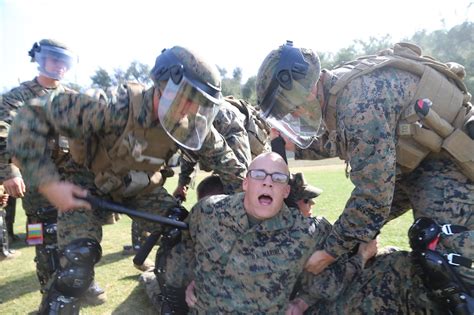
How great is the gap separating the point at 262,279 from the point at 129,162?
1.19m

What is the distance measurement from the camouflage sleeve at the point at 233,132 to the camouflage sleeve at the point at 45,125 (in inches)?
52.9

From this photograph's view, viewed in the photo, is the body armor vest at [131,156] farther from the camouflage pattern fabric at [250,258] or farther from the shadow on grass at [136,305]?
the shadow on grass at [136,305]

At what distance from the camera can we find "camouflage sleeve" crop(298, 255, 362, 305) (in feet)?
8.96

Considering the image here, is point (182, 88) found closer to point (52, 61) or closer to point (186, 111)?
point (186, 111)

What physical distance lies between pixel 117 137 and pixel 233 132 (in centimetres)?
131

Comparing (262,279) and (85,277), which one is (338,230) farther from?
(85,277)

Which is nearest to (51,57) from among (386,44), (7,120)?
(7,120)

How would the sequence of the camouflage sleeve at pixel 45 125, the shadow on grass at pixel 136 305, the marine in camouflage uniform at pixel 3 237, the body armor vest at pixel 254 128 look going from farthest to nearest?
the body armor vest at pixel 254 128 < the marine in camouflage uniform at pixel 3 237 < the shadow on grass at pixel 136 305 < the camouflage sleeve at pixel 45 125

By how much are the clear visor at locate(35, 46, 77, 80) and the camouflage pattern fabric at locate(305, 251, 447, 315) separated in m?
3.48

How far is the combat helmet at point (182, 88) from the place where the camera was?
2.80 metres

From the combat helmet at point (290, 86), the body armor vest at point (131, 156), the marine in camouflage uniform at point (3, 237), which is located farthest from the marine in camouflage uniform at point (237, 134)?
the marine in camouflage uniform at point (3, 237)

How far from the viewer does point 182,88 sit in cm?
279

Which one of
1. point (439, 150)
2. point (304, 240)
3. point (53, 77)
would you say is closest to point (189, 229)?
point (304, 240)

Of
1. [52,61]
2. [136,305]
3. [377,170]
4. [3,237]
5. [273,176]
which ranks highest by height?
[52,61]
